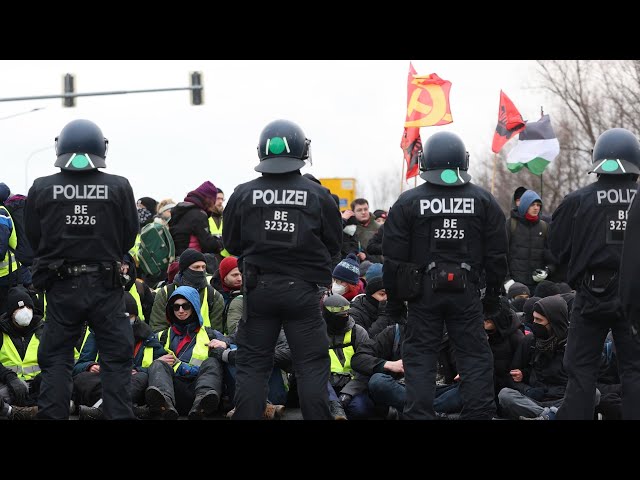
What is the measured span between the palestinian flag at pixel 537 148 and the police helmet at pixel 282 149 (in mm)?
9361

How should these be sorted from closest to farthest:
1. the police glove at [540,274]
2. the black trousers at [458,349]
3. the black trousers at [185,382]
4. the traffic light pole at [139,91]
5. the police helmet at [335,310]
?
the black trousers at [458,349], the black trousers at [185,382], the police helmet at [335,310], the police glove at [540,274], the traffic light pole at [139,91]

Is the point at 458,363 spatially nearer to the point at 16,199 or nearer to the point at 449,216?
the point at 449,216

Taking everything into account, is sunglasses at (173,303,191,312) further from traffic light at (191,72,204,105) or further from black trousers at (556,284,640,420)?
traffic light at (191,72,204,105)

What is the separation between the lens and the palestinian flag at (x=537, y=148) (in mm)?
16734

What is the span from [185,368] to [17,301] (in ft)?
5.48

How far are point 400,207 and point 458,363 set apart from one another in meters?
1.21

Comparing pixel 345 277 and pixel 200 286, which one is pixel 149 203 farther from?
pixel 345 277

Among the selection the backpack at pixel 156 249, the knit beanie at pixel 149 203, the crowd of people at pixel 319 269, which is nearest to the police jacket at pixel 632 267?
the crowd of people at pixel 319 269

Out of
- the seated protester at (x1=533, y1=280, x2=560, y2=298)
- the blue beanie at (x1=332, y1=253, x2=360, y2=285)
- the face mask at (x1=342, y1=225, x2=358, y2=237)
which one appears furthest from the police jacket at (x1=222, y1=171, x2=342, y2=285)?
the face mask at (x1=342, y1=225, x2=358, y2=237)

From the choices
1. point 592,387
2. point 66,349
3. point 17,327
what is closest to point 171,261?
point 17,327

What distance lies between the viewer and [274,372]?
31.6 ft

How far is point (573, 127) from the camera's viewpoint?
1889 inches

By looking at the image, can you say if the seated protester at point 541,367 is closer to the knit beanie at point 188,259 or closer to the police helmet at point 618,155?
the police helmet at point 618,155

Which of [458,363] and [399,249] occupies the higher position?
[399,249]
